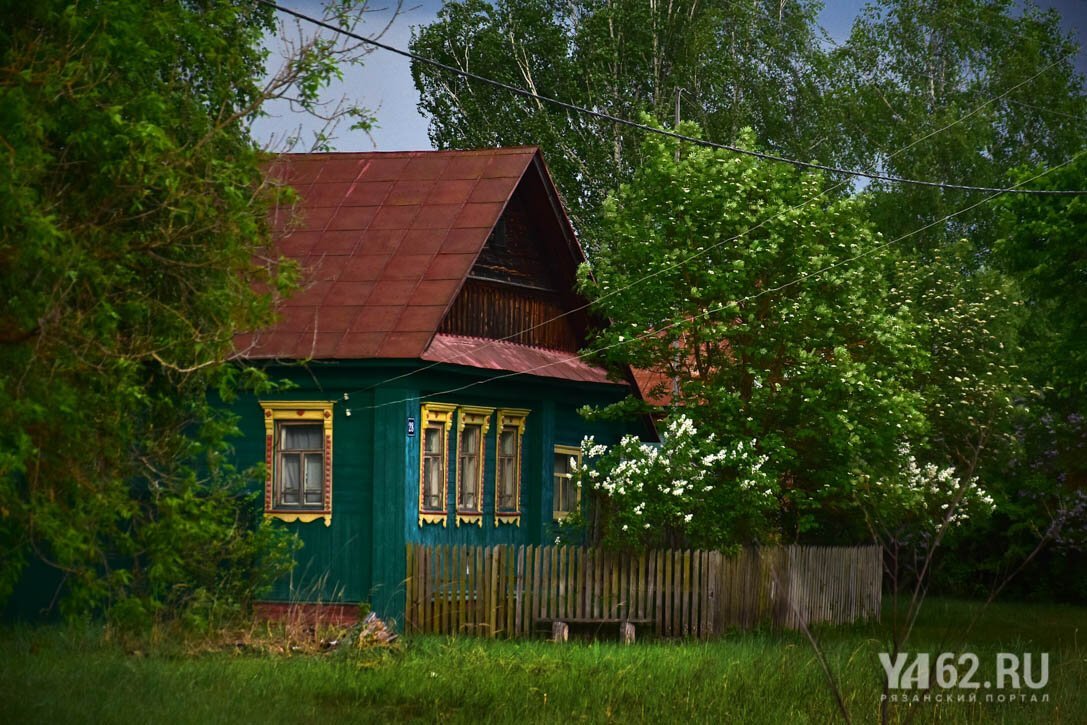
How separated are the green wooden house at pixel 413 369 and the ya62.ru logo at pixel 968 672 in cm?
704

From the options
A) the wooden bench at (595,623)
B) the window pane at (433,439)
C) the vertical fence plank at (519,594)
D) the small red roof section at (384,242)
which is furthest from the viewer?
the window pane at (433,439)

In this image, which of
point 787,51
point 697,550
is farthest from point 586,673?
point 787,51

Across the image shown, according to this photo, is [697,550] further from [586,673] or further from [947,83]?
[947,83]

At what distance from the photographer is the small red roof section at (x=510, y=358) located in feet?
75.4

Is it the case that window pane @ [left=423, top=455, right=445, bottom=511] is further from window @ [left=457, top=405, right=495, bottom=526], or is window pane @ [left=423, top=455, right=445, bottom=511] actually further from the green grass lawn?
the green grass lawn

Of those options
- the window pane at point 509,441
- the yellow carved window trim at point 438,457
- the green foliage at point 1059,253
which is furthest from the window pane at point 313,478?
the green foliage at point 1059,253

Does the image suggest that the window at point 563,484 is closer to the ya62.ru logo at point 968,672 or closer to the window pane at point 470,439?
the window pane at point 470,439

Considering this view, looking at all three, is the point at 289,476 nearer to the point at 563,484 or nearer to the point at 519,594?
the point at 519,594

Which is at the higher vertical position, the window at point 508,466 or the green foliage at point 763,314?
the green foliage at point 763,314

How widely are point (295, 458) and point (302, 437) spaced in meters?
0.32

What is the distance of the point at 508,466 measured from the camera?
25484 millimetres

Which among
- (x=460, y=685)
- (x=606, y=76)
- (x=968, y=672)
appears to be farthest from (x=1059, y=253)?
(x=606, y=76)

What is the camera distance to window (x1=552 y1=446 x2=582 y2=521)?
26891mm

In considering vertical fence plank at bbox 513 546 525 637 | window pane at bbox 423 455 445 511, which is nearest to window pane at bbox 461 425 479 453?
window pane at bbox 423 455 445 511
